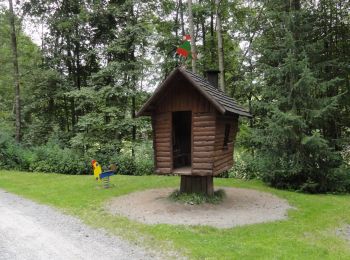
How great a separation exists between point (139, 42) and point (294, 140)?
34.3 feet

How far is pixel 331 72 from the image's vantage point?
1422cm

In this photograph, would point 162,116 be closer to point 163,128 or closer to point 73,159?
point 163,128

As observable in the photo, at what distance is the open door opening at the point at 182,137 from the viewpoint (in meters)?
11.1

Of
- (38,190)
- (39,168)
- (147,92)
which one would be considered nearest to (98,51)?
(147,92)

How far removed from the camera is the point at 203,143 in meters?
9.08

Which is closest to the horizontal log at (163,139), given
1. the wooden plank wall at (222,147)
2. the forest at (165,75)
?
the wooden plank wall at (222,147)

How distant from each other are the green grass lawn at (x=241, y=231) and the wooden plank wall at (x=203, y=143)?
203 cm

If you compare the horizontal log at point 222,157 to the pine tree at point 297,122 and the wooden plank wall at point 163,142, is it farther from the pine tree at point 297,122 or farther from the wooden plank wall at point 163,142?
the pine tree at point 297,122

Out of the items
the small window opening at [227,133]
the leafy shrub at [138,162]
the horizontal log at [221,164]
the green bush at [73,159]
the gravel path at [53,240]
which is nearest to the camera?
the gravel path at [53,240]

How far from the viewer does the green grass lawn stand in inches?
235

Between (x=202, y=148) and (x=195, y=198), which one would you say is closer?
(x=202, y=148)

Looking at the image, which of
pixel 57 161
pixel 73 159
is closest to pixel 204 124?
pixel 73 159

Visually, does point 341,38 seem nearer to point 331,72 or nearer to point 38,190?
point 331,72

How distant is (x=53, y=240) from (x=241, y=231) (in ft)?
13.0
